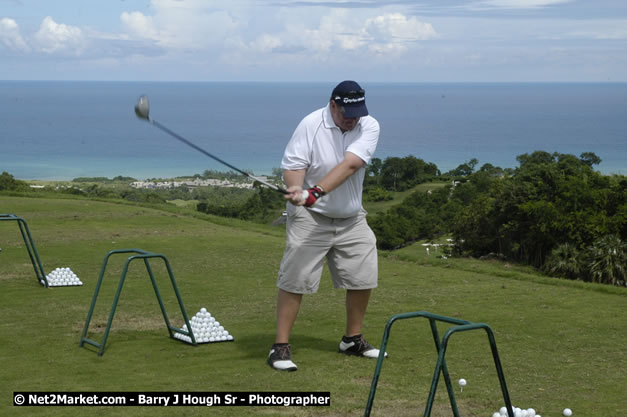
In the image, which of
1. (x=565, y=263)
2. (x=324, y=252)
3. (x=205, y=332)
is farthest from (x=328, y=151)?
(x=565, y=263)

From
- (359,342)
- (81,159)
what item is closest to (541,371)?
(359,342)

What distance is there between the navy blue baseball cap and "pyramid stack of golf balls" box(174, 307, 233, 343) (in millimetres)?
2888

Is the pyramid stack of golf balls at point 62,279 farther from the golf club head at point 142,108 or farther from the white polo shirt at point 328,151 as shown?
the golf club head at point 142,108

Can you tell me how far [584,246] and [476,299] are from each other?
1074 inches

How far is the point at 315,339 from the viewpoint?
810 cm

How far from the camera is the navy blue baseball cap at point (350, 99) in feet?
21.3

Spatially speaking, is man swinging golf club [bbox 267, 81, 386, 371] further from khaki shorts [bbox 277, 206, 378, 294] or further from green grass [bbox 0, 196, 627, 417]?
green grass [bbox 0, 196, 627, 417]

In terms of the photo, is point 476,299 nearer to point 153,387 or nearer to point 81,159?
point 153,387

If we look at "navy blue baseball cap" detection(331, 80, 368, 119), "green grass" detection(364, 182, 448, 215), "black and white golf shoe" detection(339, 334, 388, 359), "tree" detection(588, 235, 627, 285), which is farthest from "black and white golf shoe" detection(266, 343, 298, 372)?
"green grass" detection(364, 182, 448, 215)

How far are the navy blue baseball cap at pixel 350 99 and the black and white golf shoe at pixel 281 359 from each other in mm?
2178

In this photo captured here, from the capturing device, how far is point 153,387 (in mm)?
6090

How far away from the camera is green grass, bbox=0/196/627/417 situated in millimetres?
6078

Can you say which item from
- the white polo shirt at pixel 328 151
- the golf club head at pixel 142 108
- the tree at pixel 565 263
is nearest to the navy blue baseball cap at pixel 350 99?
the white polo shirt at pixel 328 151

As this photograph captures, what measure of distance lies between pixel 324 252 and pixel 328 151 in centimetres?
94
